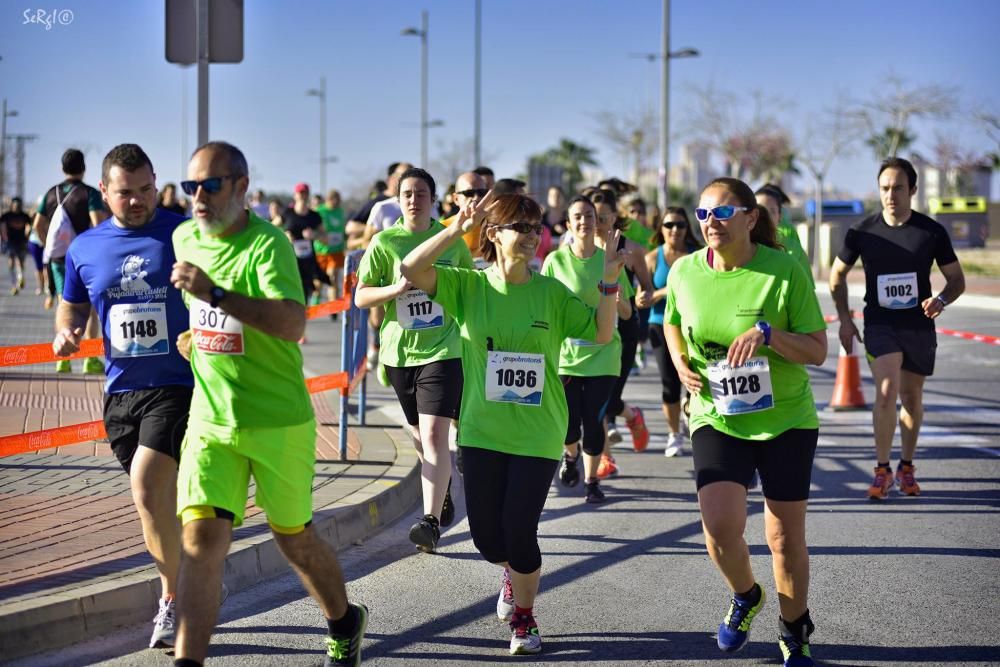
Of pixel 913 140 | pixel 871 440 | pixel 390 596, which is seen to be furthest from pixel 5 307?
pixel 913 140

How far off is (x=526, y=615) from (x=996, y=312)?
2034 cm

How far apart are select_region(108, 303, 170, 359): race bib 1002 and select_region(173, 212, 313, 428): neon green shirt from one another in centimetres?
63

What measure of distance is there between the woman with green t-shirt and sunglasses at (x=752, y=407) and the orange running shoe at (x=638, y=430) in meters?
4.87

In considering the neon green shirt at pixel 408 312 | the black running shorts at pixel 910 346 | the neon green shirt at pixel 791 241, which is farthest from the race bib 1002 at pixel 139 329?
the black running shorts at pixel 910 346

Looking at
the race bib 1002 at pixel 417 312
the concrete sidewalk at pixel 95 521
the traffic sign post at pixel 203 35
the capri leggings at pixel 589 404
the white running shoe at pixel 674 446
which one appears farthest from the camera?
the white running shoe at pixel 674 446

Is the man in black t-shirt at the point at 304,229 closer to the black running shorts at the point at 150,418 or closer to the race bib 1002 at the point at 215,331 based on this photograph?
the black running shorts at the point at 150,418

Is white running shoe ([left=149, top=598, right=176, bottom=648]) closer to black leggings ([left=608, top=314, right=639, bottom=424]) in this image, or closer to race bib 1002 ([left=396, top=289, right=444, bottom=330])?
race bib 1002 ([left=396, top=289, right=444, bottom=330])

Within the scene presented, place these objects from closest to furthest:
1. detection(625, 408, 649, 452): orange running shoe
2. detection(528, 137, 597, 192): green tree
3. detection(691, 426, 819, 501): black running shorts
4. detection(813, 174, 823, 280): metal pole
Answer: detection(691, 426, 819, 501): black running shorts, detection(625, 408, 649, 452): orange running shoe, detection(813, 174, 823, 280): metal pole, detection(528, 137, 597, 192): green tree

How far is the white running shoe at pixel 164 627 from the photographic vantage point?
16.9 feet

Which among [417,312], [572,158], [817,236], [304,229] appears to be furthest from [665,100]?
[572,158]

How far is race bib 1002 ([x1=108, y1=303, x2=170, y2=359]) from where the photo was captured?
201 inches

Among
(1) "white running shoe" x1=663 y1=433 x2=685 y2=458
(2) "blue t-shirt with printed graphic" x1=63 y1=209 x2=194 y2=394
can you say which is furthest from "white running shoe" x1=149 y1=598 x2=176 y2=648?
(1) "white running shoe" x1=663 y1=433 x2=685 y2=458

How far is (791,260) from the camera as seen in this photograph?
505 cm

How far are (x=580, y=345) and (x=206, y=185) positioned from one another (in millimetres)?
3920
